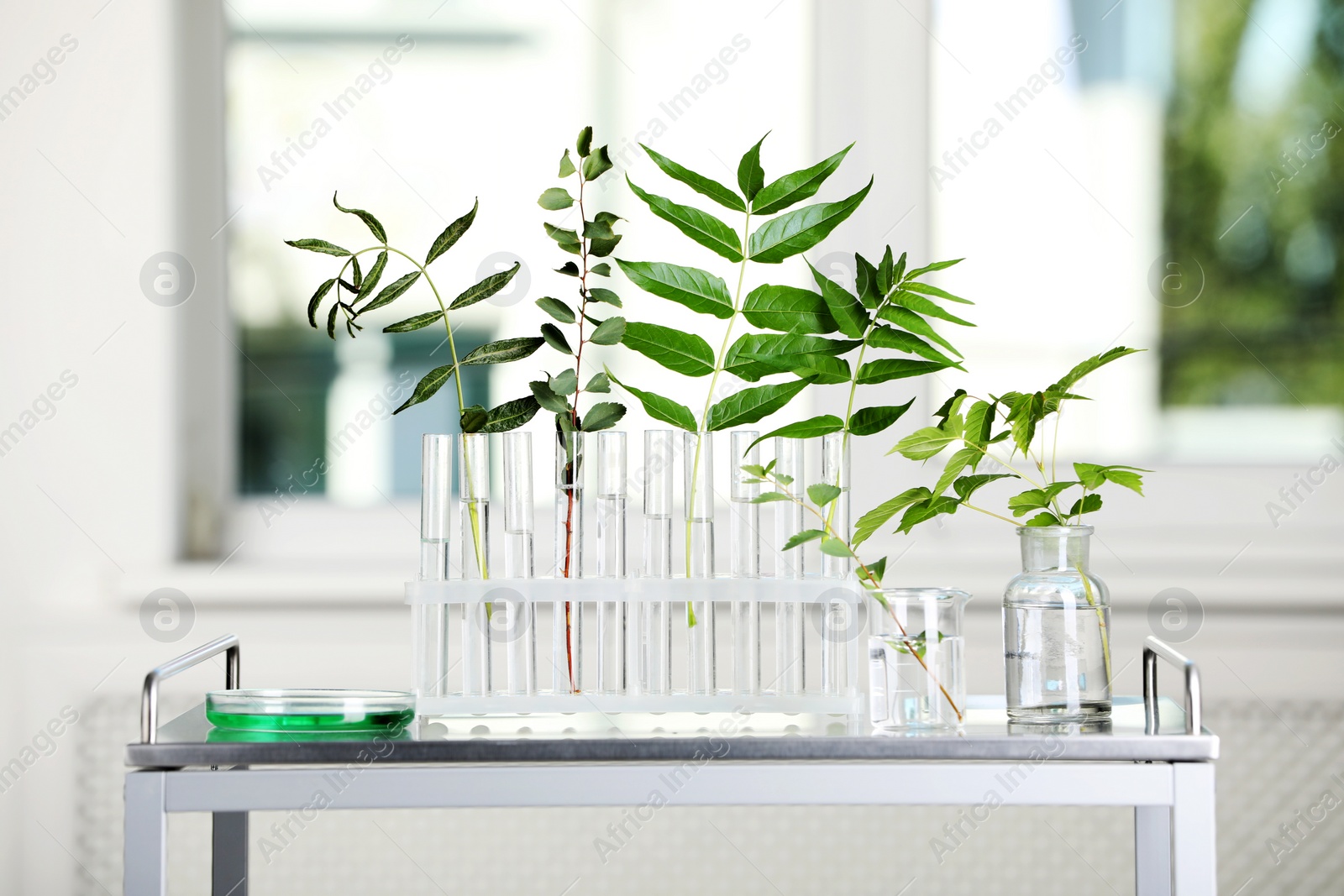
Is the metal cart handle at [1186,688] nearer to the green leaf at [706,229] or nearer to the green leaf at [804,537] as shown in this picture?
the green leaf at [804,537]

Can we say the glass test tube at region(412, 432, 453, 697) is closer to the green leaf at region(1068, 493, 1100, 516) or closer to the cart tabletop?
the cart tabletop

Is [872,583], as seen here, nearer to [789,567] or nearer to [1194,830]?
[789,567]

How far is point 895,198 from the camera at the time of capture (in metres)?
1.55

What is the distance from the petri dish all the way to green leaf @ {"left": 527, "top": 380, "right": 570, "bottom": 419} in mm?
257

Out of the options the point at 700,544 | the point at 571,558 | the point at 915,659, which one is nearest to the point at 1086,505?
the point at 915,659

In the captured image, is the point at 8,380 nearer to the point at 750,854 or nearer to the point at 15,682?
the point at 15,682

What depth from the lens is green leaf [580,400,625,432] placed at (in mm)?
935

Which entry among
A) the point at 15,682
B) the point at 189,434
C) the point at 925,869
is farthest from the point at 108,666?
the point at 925,869

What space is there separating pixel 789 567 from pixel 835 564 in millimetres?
38

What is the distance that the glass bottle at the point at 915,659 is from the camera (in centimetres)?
85

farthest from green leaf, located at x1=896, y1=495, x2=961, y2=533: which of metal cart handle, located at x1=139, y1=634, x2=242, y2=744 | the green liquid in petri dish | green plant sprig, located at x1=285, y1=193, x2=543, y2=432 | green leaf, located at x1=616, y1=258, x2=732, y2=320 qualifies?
metal cart handle, located at x1=139, y1=634, x2=242, y2=744

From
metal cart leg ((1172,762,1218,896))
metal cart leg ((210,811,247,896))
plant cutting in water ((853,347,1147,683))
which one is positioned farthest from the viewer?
metal cart leg ((210,811,247,896))

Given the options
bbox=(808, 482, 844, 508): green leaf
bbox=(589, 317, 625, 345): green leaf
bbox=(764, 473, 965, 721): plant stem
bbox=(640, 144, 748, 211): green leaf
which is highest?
bbox=(640, 144, 748, 211): green leaf

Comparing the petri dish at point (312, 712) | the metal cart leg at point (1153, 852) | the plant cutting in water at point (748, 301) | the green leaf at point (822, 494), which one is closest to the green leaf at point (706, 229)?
the plant cutting in water at point (748, 301)
